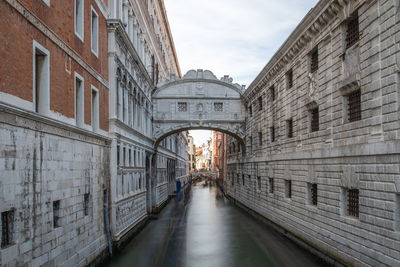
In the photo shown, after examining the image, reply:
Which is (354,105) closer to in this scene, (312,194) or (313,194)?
(313,194)

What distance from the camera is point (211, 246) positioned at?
17.3 meters

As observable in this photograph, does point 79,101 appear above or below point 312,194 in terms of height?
above

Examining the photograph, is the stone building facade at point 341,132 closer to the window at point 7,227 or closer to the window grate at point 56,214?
the window grate at point 56,214

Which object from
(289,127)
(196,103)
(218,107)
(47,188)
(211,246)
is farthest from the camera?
(218,107)

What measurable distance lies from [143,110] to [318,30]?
549 inches

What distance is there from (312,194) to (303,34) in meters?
6.88

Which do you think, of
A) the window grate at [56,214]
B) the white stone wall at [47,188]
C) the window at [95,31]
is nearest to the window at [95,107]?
the white stone wall at [47,188]

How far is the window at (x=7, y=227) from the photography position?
303 inches

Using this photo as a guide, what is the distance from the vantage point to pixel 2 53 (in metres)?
7.54

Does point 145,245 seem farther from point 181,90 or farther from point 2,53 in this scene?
point 181,90

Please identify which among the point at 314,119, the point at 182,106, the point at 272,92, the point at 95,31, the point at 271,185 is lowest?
the point at 271,185

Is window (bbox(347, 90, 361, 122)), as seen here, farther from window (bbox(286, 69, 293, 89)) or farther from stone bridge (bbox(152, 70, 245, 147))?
stone bridge (bbox(152, 70, 245, 147))

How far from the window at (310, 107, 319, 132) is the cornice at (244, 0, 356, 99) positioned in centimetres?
300

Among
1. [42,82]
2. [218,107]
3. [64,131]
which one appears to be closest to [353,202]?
[64,131]
